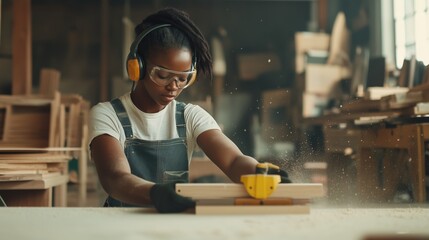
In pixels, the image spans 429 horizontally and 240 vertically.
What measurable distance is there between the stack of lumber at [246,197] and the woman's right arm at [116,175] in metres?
0.19

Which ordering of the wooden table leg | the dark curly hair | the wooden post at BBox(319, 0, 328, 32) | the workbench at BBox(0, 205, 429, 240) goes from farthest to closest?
the wooden post at BBox(319, 0, 328, 32)
the wooden table leg
the dark curly hair
the workbench at BBox(0, 205, 429, 240)

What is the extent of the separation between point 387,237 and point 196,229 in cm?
40

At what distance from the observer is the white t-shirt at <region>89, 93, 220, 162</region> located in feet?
7.02

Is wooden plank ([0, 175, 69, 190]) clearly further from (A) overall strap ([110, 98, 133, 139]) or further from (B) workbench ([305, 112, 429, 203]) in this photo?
(B) workbench ([305, 112, 429, 203])

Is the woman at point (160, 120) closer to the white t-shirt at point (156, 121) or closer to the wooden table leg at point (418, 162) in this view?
the white t-shirt at point (156, 121)

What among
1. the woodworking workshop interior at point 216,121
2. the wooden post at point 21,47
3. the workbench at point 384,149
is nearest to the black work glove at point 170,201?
the woodworking workshop interior at point 216,121

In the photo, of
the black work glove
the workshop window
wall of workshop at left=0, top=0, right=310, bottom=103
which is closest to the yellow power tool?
the black work glove

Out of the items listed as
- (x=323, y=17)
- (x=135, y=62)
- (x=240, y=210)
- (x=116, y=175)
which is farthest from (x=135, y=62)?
(x=323, y=17)

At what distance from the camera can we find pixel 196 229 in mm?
1200

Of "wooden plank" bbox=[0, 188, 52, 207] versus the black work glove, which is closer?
the black work glove

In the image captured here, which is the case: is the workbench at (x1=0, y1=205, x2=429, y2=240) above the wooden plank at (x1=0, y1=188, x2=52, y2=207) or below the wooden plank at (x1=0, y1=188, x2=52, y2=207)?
above

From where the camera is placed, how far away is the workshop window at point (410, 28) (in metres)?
4.13

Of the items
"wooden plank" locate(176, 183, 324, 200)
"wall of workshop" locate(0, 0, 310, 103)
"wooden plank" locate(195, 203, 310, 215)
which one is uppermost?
"wall of workshop" locate(0, 0, 310, 103)

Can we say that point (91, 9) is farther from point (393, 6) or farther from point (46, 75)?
point (393, 6)
